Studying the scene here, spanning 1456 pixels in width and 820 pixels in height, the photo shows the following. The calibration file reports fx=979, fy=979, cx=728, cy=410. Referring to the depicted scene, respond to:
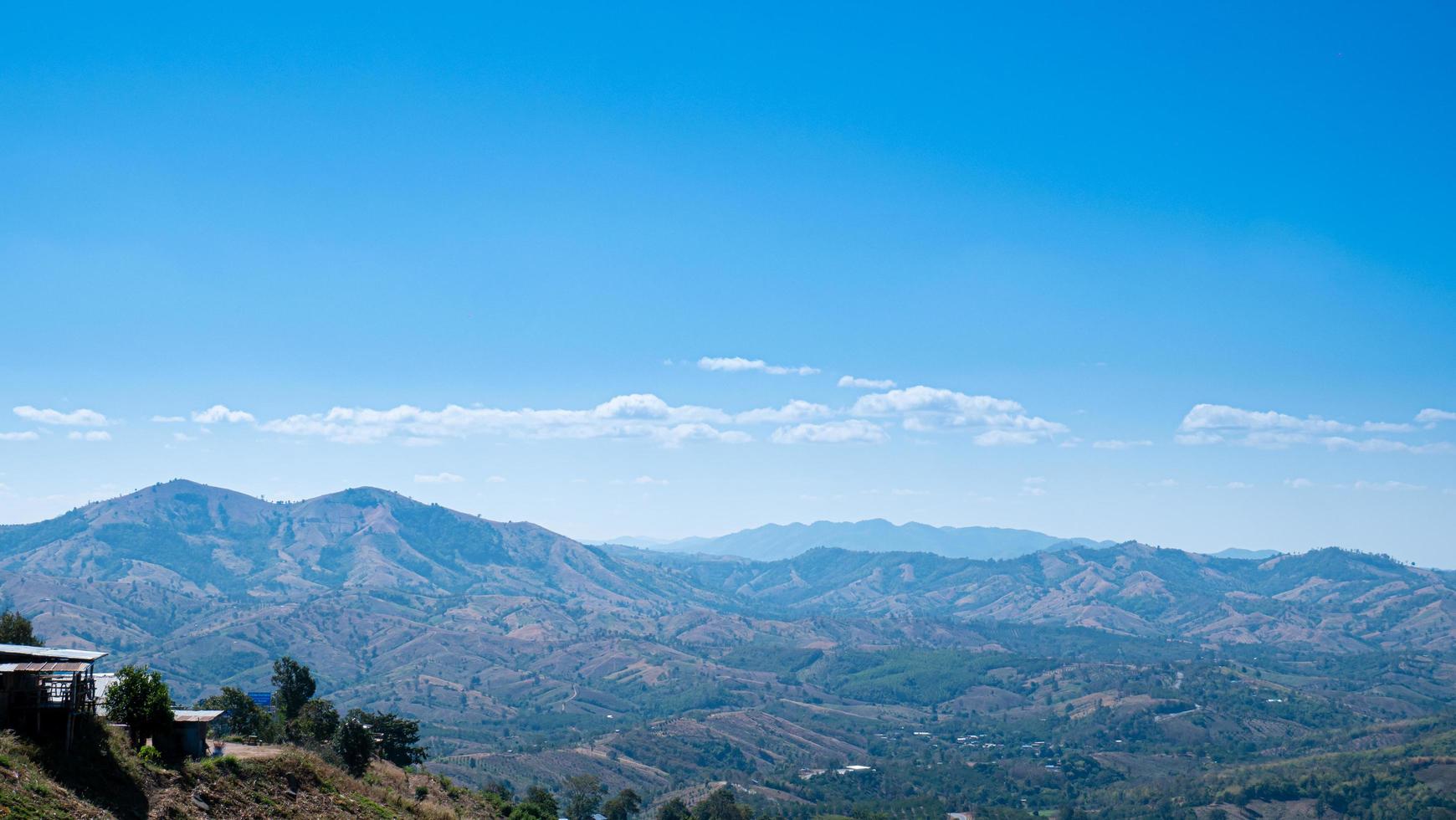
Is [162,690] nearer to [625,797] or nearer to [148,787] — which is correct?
[148,787]

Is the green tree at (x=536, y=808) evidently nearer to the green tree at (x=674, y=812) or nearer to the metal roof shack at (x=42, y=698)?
the green tree at (x=674, y=812)

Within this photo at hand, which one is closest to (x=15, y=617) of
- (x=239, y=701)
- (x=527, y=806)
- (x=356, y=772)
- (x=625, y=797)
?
(x=239, y=701)

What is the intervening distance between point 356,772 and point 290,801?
53.9 feet

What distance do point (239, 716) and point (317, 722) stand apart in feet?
19.5

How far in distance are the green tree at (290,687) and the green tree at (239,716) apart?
5.27 meters

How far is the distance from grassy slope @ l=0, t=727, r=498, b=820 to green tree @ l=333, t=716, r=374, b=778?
21.3 ft

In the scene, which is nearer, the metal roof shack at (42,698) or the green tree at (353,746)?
the metal roof shack at (42,698)

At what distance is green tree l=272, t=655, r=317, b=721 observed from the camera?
265 ft

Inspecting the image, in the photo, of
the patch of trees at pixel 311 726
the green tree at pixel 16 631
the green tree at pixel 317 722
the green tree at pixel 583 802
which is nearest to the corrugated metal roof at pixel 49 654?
the green tree at pixel 16 631

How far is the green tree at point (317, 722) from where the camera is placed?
68.4m

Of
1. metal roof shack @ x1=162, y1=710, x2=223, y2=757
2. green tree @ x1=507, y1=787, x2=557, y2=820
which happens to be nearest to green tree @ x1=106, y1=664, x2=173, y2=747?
metal roof shack @ x1=162, y1=710, x2=223, y2=757

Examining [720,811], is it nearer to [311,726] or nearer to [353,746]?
[311,726]

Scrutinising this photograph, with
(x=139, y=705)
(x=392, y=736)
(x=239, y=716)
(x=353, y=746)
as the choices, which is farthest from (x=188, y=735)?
(x=392, y=736)

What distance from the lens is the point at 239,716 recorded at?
Answer: 70938 mm
